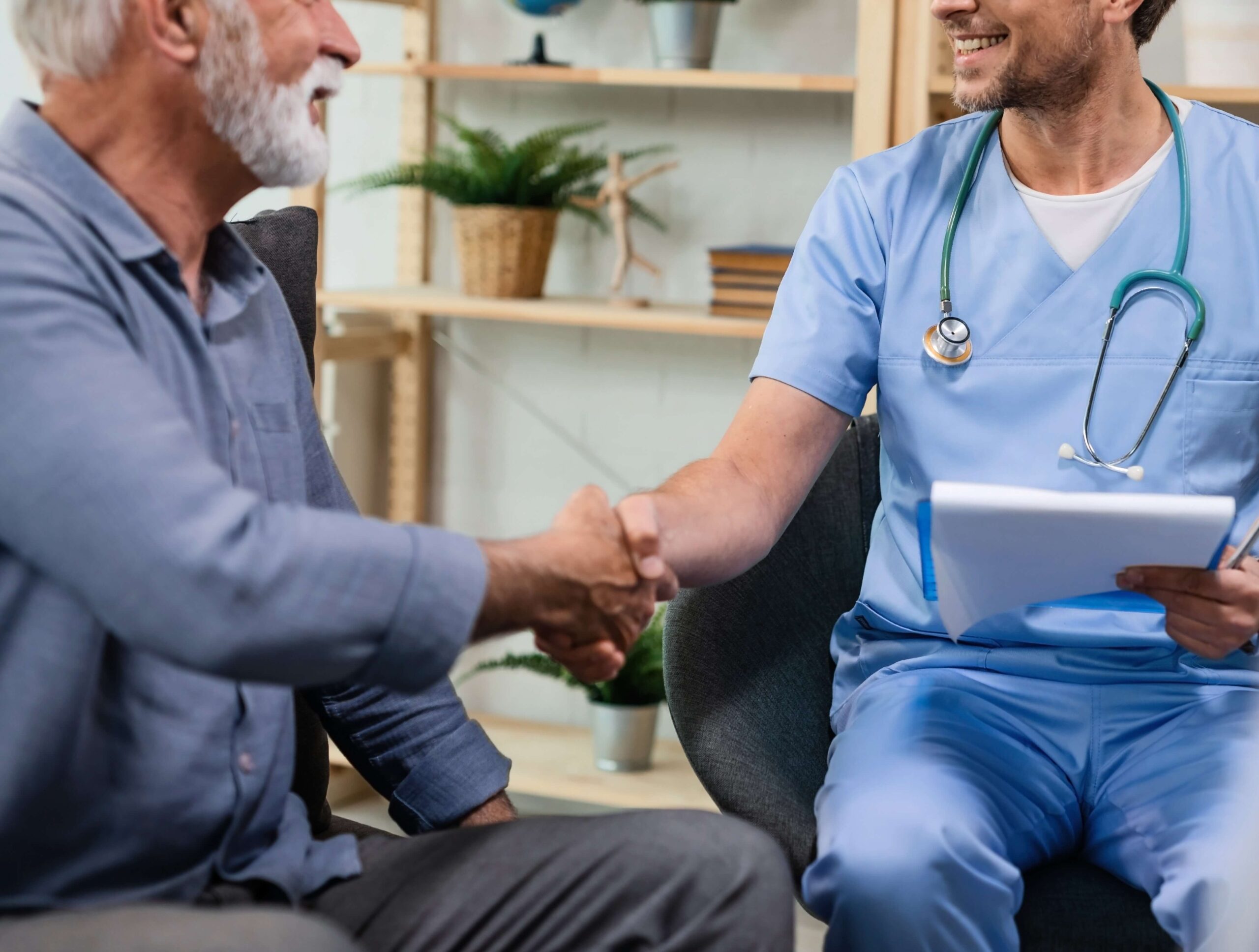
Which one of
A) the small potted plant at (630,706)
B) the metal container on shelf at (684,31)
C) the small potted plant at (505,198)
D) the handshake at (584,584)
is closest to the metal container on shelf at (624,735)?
the small potted plant at (630,706)

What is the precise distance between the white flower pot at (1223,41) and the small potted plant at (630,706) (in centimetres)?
118

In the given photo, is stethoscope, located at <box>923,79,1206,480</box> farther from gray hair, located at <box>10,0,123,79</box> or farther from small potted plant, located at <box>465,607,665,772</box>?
small potted plant, located at <box>465,607,665,772</box>

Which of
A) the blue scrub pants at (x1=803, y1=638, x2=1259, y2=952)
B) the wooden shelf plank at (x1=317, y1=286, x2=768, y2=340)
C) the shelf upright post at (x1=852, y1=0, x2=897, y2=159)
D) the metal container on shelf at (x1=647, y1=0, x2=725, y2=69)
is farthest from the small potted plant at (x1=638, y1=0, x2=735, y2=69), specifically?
the blue scrub pants at (x1=803, y1=638, x2=1259, y2=952)

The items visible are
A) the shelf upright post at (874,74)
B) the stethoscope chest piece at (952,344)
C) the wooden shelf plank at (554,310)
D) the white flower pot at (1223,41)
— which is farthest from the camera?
the wooden shelf plank at (554,310)

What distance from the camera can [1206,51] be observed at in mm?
2084

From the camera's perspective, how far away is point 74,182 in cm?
97

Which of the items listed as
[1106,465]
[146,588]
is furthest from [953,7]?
[146,588]

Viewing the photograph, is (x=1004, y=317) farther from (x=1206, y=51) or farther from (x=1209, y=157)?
(x=1206, y=51)

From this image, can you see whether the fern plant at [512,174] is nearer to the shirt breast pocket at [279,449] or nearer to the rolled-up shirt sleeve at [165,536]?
the shirt breast pocket at [279,449]

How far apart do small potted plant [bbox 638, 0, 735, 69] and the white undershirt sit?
105cm

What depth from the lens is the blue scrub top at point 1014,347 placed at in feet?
4.55

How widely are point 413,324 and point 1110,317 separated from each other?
1.61 m

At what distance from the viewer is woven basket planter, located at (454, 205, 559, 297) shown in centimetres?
243

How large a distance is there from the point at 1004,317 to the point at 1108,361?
107 millimetres
